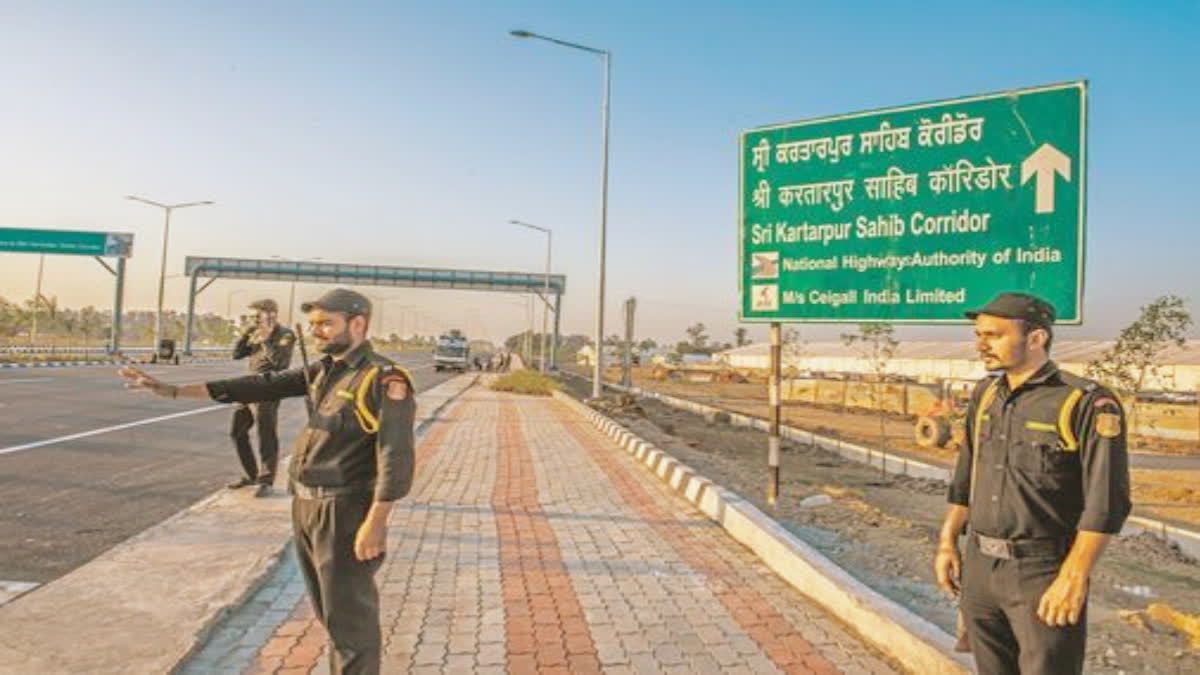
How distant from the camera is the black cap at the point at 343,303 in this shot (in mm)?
3145

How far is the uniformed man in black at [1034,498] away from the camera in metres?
2.45

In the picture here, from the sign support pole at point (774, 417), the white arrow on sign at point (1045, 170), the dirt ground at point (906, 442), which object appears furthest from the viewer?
the dirt ground at point (906, 442)

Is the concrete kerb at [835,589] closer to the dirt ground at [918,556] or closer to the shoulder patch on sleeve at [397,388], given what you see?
the dirt ground at [918,556]

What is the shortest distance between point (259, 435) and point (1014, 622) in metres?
6.46

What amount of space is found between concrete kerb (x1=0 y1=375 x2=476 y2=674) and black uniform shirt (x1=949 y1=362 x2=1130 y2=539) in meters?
3.45

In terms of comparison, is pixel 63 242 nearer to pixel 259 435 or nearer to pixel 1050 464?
pixel 259 435

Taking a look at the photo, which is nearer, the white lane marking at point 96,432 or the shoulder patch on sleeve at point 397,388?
the shoulder patch on sleeve at point 397,388

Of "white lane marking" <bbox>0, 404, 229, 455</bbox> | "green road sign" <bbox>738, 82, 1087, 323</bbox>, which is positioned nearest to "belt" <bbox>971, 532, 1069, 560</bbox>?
"green road sign" <bbox>738, 82, 1087, 323</bbox>

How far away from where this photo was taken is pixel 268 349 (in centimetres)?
716

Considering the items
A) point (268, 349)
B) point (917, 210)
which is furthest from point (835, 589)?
point (268, 349)

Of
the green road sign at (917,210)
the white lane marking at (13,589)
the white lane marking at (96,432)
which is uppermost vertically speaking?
the green road sign at (917,210)

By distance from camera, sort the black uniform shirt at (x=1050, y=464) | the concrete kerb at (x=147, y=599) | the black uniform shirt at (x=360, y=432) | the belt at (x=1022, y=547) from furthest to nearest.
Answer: the concrete kerb at (x=147, y=599) → the black uniform shirt at (x=360, y=432) → the belt at (x=1022, y=547) → the black uniform shirt at (x=1050, y=464)

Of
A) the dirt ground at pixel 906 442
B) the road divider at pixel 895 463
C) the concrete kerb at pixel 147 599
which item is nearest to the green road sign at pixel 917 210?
the road divider at pixel 895 463

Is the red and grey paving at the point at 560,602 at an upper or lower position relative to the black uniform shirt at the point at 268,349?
lower
